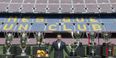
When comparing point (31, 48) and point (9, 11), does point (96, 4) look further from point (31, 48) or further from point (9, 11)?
point (31, 48)

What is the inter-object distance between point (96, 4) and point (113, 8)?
217 cm

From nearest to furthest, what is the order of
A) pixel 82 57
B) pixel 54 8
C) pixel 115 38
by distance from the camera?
pixel 82 57 < pixel 115 38 < pixel 54 8

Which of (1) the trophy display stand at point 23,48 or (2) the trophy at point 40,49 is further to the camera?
(1) the trophy display stand at point 23,48

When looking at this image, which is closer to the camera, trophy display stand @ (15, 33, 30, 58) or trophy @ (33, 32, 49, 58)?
trophy @ (33, 32, 49, 58)

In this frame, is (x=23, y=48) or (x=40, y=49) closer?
(x=23, y=48)

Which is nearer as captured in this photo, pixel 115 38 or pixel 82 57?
pixel 82 57

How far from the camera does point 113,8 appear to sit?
1380 inches

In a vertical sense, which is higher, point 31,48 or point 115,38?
point 31,48

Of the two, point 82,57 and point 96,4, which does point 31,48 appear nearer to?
point 82,57

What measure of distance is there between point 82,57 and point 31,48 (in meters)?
3.31

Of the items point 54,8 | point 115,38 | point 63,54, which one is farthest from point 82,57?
point 54,8

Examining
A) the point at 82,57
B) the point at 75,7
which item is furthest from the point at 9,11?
the point at 82,57

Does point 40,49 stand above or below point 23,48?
below

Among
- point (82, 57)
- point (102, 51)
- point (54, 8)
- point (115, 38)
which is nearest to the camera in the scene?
point (82, 57)
